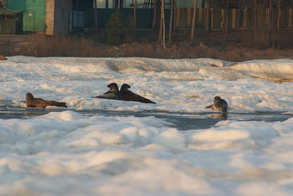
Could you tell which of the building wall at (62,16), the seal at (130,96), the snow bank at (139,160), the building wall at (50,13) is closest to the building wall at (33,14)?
the building wall at (50,13)

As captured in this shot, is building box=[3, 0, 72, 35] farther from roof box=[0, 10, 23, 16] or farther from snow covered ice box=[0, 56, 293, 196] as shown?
snow covered ice box=[0, 56, 293, 196]

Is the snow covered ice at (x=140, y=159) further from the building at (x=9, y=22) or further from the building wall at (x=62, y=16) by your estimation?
the building wall at (x=62, y=16)

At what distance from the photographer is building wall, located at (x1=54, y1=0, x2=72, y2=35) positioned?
1285 inches

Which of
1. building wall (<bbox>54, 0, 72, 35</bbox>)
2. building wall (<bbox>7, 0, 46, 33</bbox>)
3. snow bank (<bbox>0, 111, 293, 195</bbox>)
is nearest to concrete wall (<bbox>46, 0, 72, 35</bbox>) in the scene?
building wall (<bbox>54, 0, 72, 35</bbox>)

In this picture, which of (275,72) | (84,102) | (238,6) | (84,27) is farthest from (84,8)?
(84,102)

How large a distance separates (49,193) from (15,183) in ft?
0.92

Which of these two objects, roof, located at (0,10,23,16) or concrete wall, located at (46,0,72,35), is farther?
concrete wall, located at (46,0,72,35)

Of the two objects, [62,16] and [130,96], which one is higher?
[62,16]

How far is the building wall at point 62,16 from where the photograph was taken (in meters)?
32.6

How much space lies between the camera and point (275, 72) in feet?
59.7

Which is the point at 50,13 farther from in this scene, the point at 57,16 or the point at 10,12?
the point at 10,12

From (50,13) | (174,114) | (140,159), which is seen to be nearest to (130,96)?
(174,114)

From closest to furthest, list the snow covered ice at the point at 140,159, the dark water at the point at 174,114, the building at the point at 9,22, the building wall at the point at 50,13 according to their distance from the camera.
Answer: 1. the snow covered ice at the point at 140,159
2. the dark water at the point at 174,114
3. the building at the point at 9,22
4. the building wall at the point at 50,13

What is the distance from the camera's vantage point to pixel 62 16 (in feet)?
111
